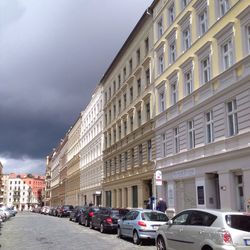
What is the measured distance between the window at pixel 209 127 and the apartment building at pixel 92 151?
30.0m

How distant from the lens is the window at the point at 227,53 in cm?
2131

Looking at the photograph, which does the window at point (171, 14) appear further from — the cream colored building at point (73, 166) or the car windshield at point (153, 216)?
the cream colored building at point (73, 166)

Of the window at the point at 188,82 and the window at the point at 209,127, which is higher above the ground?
the window at the point at 188,82

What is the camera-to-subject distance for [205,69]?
24.2m

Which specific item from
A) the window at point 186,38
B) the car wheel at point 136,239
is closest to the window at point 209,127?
the window at point 186,38

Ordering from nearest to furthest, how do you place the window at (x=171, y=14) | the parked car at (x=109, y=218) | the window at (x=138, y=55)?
the parked car at (x=109, y=218) < the window at (x=171, y=14) < the window at (x=138, y=55)

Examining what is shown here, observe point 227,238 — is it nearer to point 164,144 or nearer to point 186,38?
point 186,38

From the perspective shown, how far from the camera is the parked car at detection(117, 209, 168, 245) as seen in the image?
60.1 ft

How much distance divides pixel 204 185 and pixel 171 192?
17.6ft

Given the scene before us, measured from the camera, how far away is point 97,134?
186ft

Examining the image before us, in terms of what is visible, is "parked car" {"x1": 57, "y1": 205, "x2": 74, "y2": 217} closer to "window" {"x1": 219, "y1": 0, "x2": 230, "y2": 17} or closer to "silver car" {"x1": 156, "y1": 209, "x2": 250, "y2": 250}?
"window" {"x1": 219, "y1": 0, "x2": 230, "y2": 17}

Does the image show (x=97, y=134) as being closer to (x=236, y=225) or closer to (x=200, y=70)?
(x=200, y=70)

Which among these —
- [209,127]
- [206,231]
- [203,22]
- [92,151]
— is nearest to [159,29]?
[203,22]

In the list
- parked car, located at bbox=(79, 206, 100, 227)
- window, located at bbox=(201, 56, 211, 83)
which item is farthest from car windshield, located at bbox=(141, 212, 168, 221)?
parked car, located at bbox=(79, 206, 100, 227)
